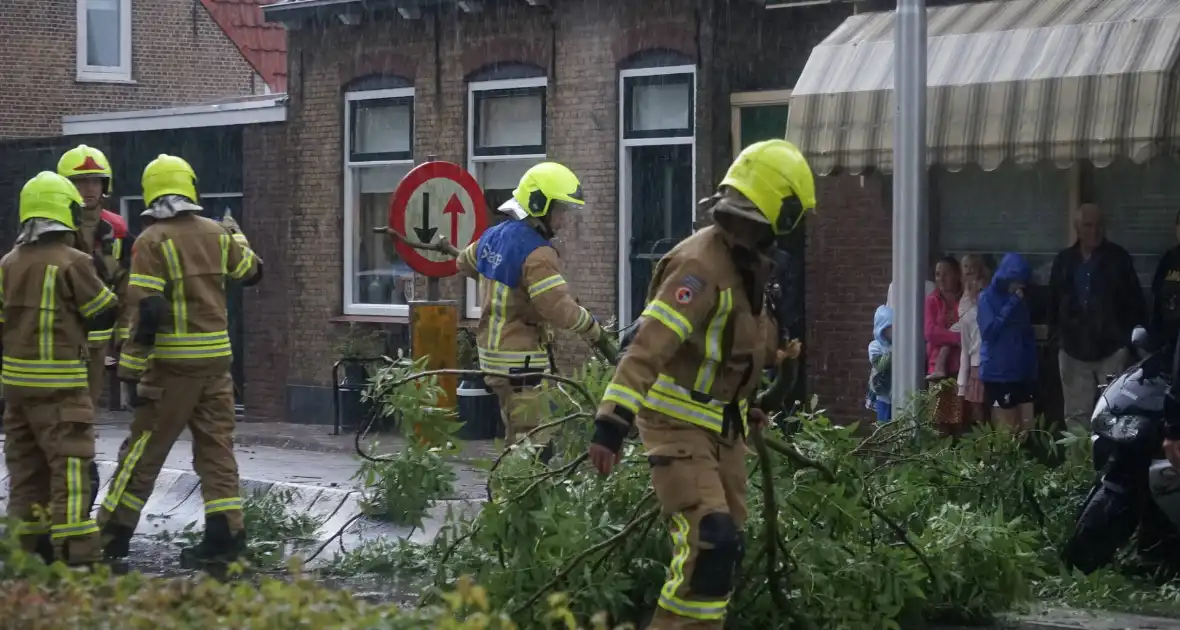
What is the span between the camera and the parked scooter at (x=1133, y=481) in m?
8.20

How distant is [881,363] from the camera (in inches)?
495

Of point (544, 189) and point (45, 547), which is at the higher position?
→ point (544, 189)

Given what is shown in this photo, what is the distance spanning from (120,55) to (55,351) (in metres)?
18.8

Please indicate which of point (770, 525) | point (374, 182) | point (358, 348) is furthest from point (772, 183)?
point (374, 182)

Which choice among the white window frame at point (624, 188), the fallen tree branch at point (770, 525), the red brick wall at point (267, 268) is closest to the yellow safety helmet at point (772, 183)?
the fallen tree branch at point (770, 525)

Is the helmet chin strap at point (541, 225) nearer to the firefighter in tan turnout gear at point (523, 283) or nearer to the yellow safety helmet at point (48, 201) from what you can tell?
the firefighter in tan turnout gear at point (523, 283)

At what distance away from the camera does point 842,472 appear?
7465 millimetres

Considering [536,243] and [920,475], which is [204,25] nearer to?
[536,243]

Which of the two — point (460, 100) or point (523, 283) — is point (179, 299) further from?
point (460, 100)

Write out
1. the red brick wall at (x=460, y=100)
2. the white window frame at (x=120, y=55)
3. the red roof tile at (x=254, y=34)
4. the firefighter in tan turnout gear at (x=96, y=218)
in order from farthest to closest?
1. the white window frame at (x=120, y=55)
2. the red roof tile at (x=254, y=34)
3. the red brick wall at (x=460, y=100)
4. the firefighter in tan turnout gear at (x=96, y=218)

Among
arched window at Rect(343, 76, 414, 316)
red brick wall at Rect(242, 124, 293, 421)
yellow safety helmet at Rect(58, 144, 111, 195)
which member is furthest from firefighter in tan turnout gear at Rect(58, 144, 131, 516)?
red brick wall at Rect(242, 124, 293, 421)

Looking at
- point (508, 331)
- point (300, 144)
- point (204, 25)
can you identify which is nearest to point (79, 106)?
point (204, 25)

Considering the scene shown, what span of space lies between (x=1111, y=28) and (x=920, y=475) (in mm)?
4479

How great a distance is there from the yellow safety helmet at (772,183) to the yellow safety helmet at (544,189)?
3679mm
